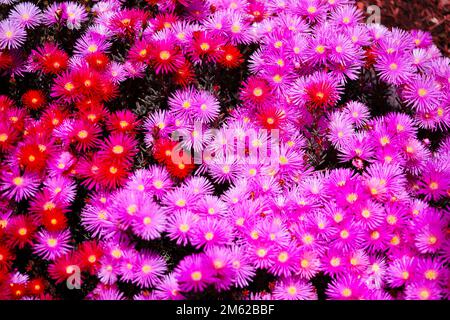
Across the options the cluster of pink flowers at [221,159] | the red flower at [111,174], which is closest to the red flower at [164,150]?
the cluster of pink flowers at [221,159]

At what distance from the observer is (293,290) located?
1627 millimetres

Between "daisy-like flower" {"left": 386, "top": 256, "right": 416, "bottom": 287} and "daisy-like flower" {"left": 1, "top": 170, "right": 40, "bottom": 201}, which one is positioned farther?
"daisy-like flower" {"left": 1, "top": 170, "right": 40, "bottom": 201}

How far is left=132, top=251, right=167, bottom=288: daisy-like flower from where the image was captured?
164cm

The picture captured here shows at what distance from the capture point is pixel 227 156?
6.23 feet

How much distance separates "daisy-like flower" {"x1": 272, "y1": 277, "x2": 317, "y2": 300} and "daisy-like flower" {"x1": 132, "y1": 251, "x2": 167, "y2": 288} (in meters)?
0.42

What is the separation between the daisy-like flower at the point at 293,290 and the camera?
63.9 inches

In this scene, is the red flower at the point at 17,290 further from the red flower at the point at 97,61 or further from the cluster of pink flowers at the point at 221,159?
the red flower at the point at 97,61

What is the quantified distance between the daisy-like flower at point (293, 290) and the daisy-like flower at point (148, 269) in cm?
42

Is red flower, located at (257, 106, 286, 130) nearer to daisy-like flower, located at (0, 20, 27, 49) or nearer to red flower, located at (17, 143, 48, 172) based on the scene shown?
red flower, located at (17, 143, 48, 172)

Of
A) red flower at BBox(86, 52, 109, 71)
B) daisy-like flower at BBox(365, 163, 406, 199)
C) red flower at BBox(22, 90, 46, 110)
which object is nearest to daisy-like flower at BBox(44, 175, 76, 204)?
red flower at BBox(22, 90, 46, 110)

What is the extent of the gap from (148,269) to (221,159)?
0.53 m

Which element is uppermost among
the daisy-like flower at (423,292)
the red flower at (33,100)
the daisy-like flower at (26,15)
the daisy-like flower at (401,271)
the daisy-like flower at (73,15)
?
the daisy-like flower at (73,15)

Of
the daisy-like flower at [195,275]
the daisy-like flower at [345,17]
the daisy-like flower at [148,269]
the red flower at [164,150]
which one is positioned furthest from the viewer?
the daisy-like flower at [345,17]

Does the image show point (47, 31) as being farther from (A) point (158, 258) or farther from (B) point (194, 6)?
(A) point (158, 258)
